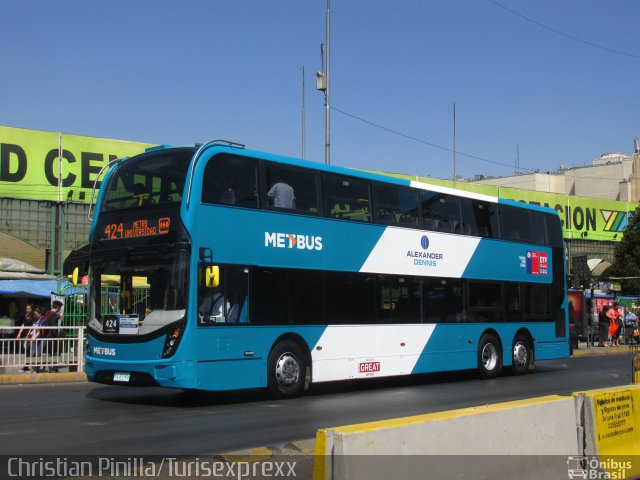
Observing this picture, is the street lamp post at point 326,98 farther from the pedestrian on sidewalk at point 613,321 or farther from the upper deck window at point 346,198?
the pedestrian on sidewalk at point 613,321

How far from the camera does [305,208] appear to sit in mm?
13836

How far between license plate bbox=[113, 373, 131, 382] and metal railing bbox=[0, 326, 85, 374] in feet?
18.8

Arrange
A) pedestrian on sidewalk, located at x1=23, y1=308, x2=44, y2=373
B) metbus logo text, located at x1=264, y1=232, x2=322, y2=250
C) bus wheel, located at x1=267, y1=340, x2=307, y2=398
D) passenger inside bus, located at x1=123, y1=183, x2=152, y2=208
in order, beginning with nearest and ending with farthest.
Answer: passenger inside bus, located at x1=123, y1=183, x2=152, y2=208 < bus wheel, located at x1=267, y1=340, x2=307, y2=398 < metbus logo text, located at x1=264, y1=232, x2=322, y2=250 < pedestrian on sidewalk, located at x1=23, y1=308, x2=44, y2=373

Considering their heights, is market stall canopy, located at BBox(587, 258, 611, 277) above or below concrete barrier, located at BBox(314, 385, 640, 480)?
above

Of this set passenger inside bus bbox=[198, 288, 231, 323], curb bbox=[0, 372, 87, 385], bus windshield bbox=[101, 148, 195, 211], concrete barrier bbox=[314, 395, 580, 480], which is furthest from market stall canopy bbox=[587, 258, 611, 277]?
concrete barrier bbox=[314, 395, 580, 480]

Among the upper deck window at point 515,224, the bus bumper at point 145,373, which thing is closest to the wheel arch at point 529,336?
the upper deck window at point 515,224

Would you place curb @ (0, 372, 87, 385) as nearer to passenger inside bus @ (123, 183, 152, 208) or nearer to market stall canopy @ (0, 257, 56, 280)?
passenger inside bus @ (123, 183, 152, 208)

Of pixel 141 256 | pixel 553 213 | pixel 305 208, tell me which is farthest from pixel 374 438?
pixel 553 213

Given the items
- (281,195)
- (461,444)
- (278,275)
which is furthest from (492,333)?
(461,444)

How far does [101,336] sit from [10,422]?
8.14 ft

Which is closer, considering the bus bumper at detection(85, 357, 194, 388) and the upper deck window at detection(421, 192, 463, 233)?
the bus bumper at detection(85, 357, 194, 388)

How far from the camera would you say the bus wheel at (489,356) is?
17.8 meters

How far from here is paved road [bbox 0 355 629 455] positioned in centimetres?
853

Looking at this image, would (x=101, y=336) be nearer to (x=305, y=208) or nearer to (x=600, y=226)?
(x=305, y=208)
